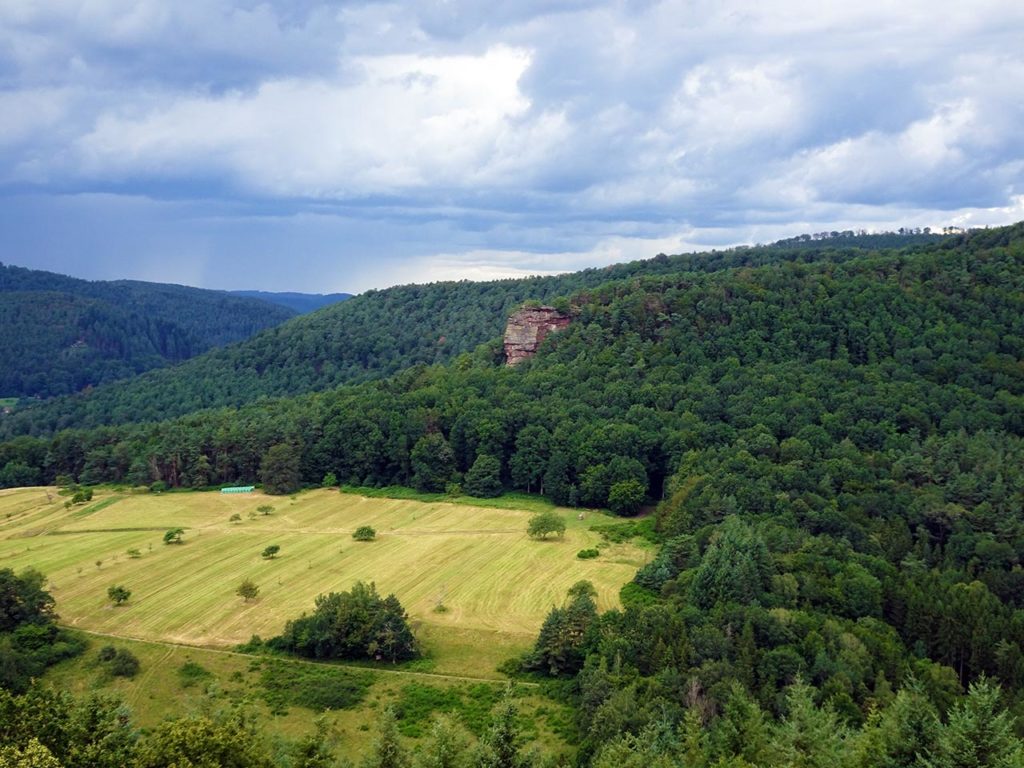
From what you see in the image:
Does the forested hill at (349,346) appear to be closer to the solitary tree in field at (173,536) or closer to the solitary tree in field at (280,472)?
the solitary tree in field at (280,472)

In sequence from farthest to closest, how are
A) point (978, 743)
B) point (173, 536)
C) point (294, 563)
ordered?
1. point (173, 536)
2. point (294, 563)
3. point (978, 743)

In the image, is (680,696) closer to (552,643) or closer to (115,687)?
(552,643)

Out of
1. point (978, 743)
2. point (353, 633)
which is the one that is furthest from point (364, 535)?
point (978, 743)

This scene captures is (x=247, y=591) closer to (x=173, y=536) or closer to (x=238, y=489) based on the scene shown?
(x=173, y=536)

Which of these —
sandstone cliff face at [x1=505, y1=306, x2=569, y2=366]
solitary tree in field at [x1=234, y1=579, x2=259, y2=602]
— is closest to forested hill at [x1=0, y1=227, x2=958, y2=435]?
sandstone cliff face at [x1=505, y1=306, x2=569, y2=366]

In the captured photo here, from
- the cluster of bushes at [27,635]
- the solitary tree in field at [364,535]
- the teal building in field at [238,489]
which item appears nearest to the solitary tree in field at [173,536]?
the solitary tree in field at [364,535]

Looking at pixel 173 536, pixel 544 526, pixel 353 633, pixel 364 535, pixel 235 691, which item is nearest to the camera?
pixel 235 691
